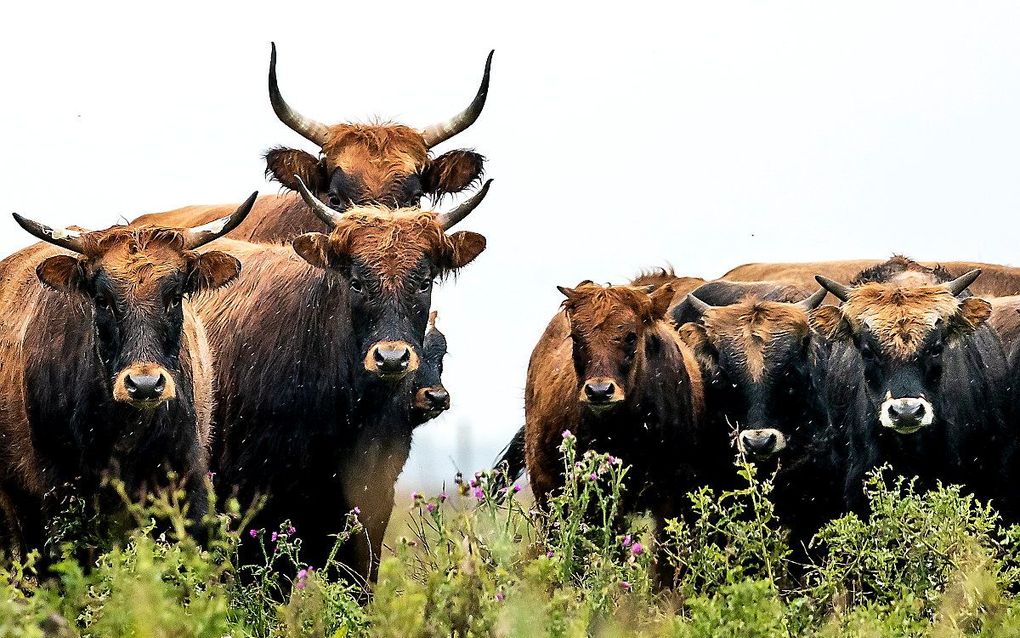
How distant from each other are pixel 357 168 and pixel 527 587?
501 centimetres

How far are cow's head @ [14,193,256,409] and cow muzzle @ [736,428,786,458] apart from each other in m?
3.42

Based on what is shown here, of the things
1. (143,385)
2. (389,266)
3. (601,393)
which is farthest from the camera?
(601,393)

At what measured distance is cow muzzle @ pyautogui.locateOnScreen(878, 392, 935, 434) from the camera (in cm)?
879

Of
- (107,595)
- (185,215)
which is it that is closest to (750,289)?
(185,215)

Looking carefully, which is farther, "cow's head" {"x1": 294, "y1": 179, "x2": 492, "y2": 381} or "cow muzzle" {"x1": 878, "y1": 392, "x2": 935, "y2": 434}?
"cow muzzle" {"x1": 878, "y1": 392, "x2": 935, "y2": 434}

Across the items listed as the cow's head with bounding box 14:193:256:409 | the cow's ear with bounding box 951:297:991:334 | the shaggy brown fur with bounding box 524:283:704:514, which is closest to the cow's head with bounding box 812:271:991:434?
the cow's ear with bounding box 951:297:991:334

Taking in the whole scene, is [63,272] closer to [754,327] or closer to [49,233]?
[49,233]

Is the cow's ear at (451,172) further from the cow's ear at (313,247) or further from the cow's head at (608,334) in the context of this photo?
the cow's ear at (313,247)

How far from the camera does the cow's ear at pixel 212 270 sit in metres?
7.48

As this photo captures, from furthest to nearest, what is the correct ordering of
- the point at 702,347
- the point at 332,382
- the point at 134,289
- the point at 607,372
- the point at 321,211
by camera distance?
the point at 702,347 → the point at 607,372 → the point at 321,211 → the point at 332,382 → the point at 134,289

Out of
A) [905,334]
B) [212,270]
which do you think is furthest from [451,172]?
[905,334]

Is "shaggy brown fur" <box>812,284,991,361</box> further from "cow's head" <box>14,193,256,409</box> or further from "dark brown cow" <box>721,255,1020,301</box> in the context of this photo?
"cow's head" <box>14,193,256,409</box>

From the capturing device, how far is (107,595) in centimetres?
514

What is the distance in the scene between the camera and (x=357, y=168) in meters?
9.48
